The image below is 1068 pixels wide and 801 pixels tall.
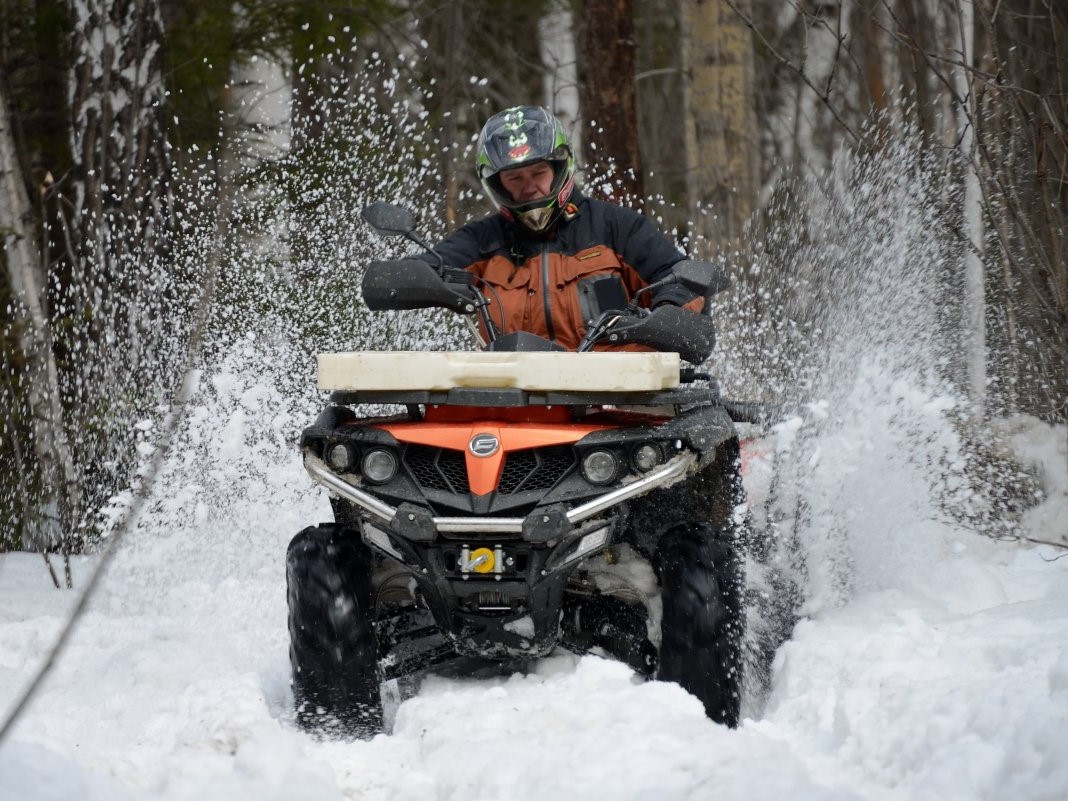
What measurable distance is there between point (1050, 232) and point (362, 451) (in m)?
3.62

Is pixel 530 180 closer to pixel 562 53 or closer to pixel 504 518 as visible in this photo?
pixel 504 518

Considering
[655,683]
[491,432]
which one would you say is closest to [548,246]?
[491,432]

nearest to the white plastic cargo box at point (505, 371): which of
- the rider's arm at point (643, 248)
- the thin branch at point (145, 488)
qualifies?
the rider's arm at point (643, 248)

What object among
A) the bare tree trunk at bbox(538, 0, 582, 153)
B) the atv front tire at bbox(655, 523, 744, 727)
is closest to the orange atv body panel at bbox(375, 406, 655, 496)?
the atv front tire at bbox(655, 523, 744, 727)

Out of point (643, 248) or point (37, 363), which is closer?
point (643, 248)

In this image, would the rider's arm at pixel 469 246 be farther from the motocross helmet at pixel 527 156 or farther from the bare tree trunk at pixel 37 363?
the bare tree trunk at pixel 37 363

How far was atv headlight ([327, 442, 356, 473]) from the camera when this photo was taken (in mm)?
4918

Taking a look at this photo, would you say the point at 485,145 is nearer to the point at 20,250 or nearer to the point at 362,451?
the point at 362,451

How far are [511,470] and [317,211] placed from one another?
5940 mm

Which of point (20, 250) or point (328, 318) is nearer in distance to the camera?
point (20, 250)

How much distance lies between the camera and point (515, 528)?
4.54 m

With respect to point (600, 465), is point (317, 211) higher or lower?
higher

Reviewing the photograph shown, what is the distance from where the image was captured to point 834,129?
26406 mm

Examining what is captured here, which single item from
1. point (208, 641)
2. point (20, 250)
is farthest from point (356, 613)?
point (20, 250)
